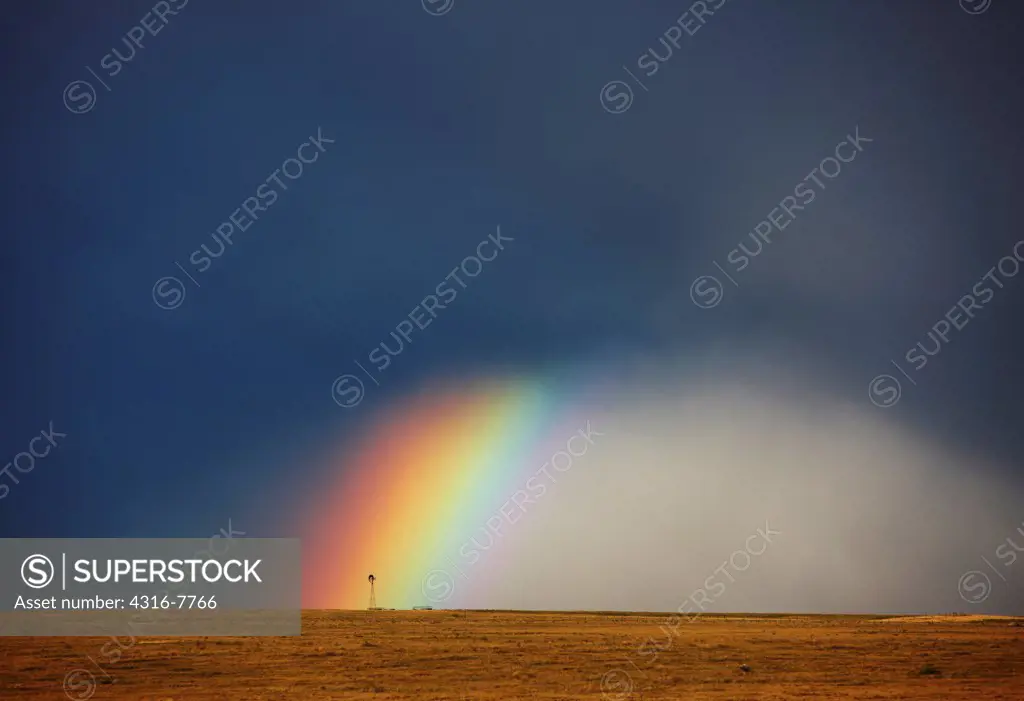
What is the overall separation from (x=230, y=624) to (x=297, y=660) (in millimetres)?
20067

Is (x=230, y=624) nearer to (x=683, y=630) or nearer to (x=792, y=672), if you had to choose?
(x=683, y=630)

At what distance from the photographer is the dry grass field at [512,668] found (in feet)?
95.2

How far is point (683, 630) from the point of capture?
55.6 m

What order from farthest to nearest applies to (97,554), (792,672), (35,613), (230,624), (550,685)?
(35,613)
(230,624)
(97,554)
(792,672)
(550,685)

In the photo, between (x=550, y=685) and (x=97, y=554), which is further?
(x=97, y=554)

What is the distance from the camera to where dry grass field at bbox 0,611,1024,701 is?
29.0 m

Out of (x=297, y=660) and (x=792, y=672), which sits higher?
(x=297, y=660)

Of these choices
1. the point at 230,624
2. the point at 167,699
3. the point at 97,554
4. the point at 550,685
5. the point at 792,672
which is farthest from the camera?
the point at 230,624

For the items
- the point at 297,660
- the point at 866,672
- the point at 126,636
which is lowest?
the point at 866,672

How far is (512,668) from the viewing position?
34.4 metres

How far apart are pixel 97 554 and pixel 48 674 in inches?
434

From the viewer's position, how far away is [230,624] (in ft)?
178

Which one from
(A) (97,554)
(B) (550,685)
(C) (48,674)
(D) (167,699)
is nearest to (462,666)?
(B) (550,685)

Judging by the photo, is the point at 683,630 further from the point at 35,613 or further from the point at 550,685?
the point at 35,613
